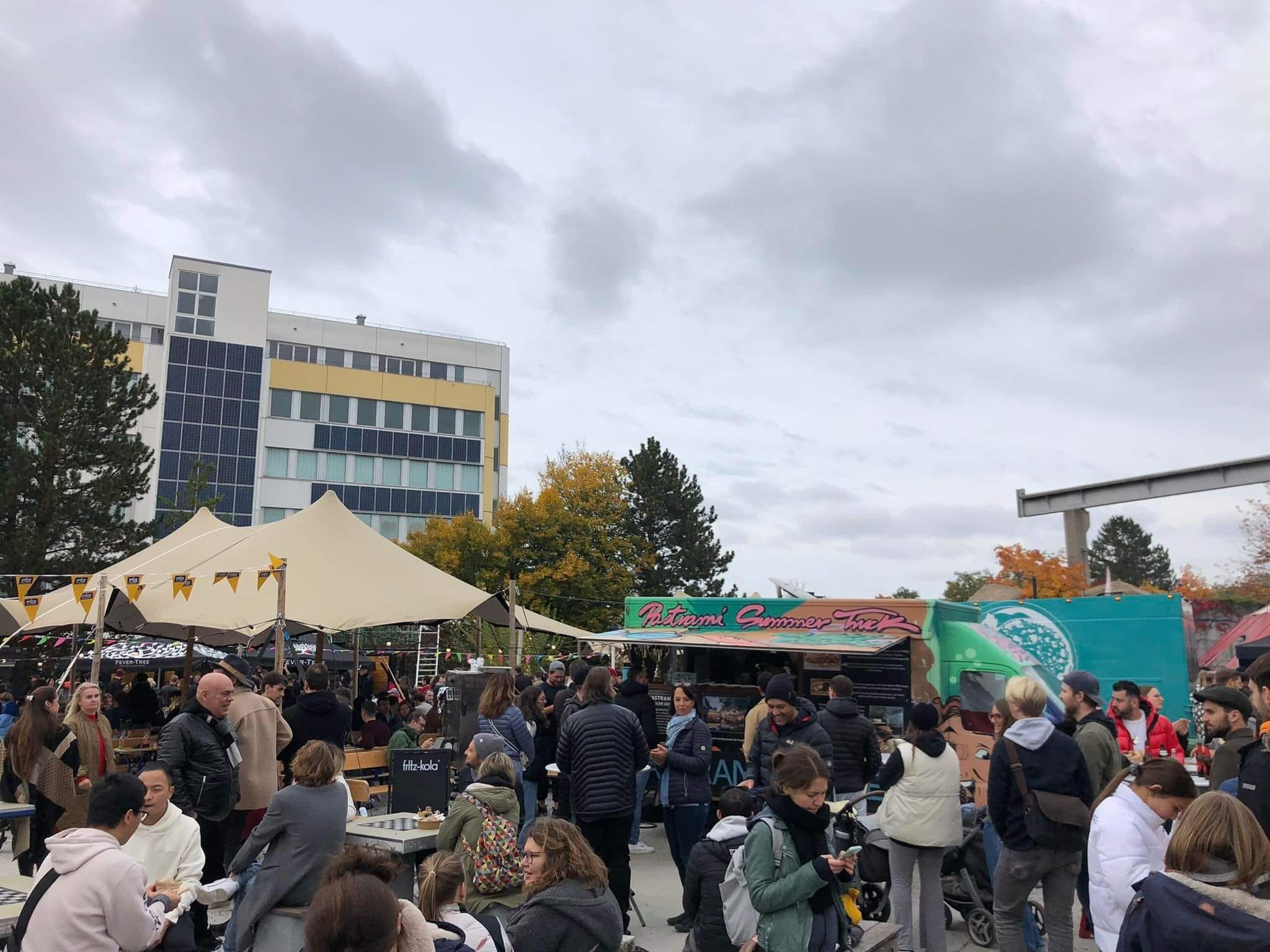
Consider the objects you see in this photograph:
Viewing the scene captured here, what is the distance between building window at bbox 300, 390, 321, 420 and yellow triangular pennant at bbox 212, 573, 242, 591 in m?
49.5

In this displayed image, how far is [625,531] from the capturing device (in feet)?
156

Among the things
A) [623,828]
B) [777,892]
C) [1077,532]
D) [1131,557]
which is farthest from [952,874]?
[1131,557]

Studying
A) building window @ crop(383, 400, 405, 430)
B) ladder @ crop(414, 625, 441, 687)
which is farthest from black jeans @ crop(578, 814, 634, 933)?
building window @ crop(383, 400, 405, 430)

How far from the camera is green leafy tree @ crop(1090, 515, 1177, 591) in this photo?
74.1 m

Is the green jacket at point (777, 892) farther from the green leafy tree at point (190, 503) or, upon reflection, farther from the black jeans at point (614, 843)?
the green leafy tree at point (190, 503)

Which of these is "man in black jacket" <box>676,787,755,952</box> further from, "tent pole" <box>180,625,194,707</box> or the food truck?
"tent pole" <box>180,625,194,707</box>

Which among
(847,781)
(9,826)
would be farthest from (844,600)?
(9,826)

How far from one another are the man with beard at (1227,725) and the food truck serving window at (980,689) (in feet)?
19.2

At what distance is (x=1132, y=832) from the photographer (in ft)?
12.8

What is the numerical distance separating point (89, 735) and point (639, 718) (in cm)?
475

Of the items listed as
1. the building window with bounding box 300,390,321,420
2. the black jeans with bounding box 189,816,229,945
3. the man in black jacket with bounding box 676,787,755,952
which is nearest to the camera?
the man in black jacket with bounding box 676,787,755,952

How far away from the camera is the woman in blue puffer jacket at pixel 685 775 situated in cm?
771

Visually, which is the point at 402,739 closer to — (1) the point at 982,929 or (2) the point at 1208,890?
(1) the point at 982,929

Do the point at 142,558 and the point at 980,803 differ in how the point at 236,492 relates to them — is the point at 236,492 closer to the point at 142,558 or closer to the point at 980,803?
the point at 142,558
